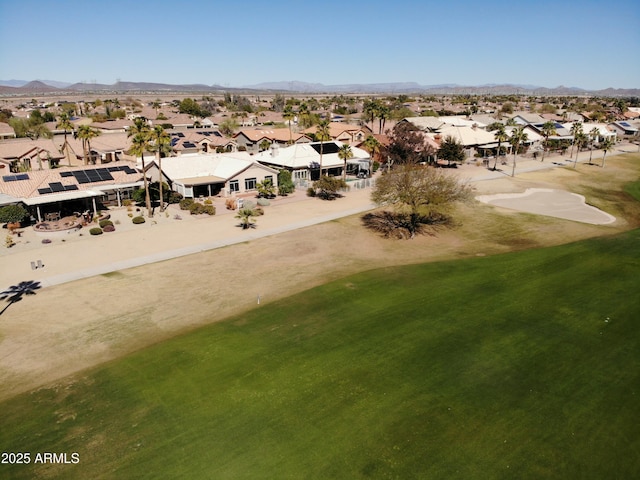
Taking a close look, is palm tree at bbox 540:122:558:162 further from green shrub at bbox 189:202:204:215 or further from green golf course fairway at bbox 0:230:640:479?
green golf course fairway at bbox 0:230:640:479

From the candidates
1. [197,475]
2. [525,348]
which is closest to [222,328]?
[197,475]

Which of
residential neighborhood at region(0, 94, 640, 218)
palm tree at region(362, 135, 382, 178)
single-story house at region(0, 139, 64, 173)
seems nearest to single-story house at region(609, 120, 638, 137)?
residential neighborhood at region(0, 94, 640, 218)

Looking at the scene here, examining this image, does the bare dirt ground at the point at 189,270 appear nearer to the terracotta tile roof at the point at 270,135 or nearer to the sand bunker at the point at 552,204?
the sand bunker at the point at 552,204

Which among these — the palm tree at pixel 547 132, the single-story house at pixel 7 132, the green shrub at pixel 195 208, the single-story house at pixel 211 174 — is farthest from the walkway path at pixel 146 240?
the palm tree at pixel 547 132

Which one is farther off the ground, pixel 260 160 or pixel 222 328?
pixel 260 160

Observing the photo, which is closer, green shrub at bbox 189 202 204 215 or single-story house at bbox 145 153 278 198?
green shrub at bbox 189 202 204 215

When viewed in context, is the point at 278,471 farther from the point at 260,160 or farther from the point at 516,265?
the point at 260,160
